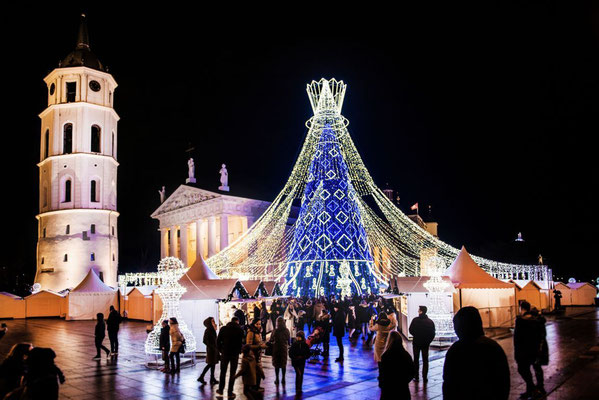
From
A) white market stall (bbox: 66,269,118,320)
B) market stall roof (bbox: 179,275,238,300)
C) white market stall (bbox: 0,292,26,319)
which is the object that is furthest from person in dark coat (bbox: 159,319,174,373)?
white market stall (bbox: 0,292,26,319)

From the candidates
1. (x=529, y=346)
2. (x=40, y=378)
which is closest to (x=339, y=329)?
(x=529, y=346)

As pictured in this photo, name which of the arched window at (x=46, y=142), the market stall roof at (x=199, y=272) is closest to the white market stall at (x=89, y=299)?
the market stall roof at (x=199, y=272)

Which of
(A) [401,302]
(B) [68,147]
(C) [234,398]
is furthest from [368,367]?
(B) [68,147]

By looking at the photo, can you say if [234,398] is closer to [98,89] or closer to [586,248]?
[98,89]

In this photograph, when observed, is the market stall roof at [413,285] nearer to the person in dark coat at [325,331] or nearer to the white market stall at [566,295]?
the person in dark coat at [325,331]

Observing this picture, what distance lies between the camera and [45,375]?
5.82 metres

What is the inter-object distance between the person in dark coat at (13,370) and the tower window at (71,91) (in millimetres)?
45207

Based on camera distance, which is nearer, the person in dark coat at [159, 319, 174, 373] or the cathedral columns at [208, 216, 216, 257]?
the person in dark coat at [159, 319, 174, 373]

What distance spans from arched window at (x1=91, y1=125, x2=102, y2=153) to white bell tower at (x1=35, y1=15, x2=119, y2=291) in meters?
0.09

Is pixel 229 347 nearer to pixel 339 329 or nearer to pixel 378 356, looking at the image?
pixel 378 356

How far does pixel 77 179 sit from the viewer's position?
45.7 meters

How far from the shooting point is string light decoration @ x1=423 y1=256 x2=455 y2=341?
16000 mm

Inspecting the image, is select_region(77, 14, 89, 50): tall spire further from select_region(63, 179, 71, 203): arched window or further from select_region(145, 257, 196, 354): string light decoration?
select_region(145, 257, 196, 354): string light decoration

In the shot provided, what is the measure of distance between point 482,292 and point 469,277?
1.50 m
